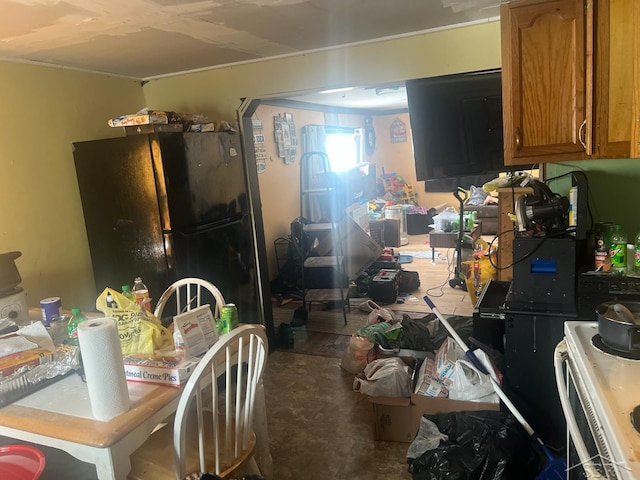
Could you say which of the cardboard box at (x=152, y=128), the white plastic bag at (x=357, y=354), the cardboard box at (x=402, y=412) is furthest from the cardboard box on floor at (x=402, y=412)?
the cardboard box at (x=152, y=128)

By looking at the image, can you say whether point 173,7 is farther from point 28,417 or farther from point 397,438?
point 397,438

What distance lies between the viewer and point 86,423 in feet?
4.58

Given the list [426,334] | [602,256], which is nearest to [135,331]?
[426,334]

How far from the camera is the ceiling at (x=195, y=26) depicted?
195cm

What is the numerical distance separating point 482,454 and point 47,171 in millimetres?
2807

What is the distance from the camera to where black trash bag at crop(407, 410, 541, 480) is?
1.88 meters

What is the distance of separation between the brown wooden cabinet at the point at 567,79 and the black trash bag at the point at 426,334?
1.19 metres

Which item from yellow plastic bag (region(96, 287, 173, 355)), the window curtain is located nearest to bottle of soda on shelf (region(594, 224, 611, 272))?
yellow plastic bag (region(96, 287, 173, 355))

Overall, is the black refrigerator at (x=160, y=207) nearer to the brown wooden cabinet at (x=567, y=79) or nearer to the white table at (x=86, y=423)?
the white table at (x=86, y=423)

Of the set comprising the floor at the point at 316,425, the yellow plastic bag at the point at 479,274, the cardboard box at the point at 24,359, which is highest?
the cardboard box at the point at 24,359

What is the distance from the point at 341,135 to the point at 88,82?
463cm

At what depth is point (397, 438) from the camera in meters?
2.48

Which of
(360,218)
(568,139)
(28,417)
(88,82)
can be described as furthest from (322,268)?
(28,417)

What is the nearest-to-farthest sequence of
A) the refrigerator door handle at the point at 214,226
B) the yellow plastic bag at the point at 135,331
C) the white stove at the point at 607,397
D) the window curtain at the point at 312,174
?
the white stove at the point at 607,397 → the yellow plastic bag at the point at 135,331 → the refrigerator door handle at the point at 214,226 → the window curtain at the point at 312,174
